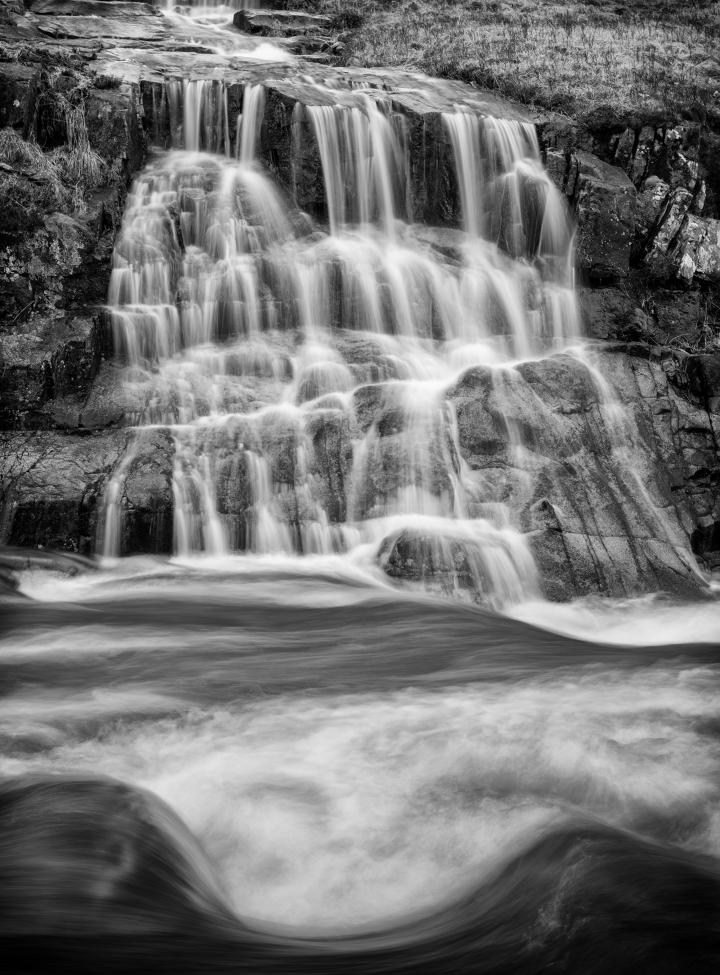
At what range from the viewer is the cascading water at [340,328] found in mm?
9430

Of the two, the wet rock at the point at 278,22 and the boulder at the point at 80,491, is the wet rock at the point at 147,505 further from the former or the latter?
the wet rock at the point at 278,22

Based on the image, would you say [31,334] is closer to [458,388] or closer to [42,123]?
[42,123]

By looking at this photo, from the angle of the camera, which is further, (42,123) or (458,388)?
(42,123)

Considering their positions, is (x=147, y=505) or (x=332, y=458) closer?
(x=147, y=505)

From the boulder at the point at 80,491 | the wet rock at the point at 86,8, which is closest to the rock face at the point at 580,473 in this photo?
the boulder at the point at 80,491

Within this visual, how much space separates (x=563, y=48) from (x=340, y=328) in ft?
39.0

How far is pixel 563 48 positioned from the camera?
19750 mm

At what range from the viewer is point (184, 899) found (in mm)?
Result: 3293

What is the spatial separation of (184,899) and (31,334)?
8.95 m

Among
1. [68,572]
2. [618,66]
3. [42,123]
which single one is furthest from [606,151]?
[68,572]

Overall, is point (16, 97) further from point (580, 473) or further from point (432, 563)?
point (580, 473)

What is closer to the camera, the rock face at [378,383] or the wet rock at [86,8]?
the rock face at [378,383]

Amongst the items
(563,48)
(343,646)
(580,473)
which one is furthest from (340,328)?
(563,48)

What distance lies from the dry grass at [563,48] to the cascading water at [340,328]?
Result: 3.21m
